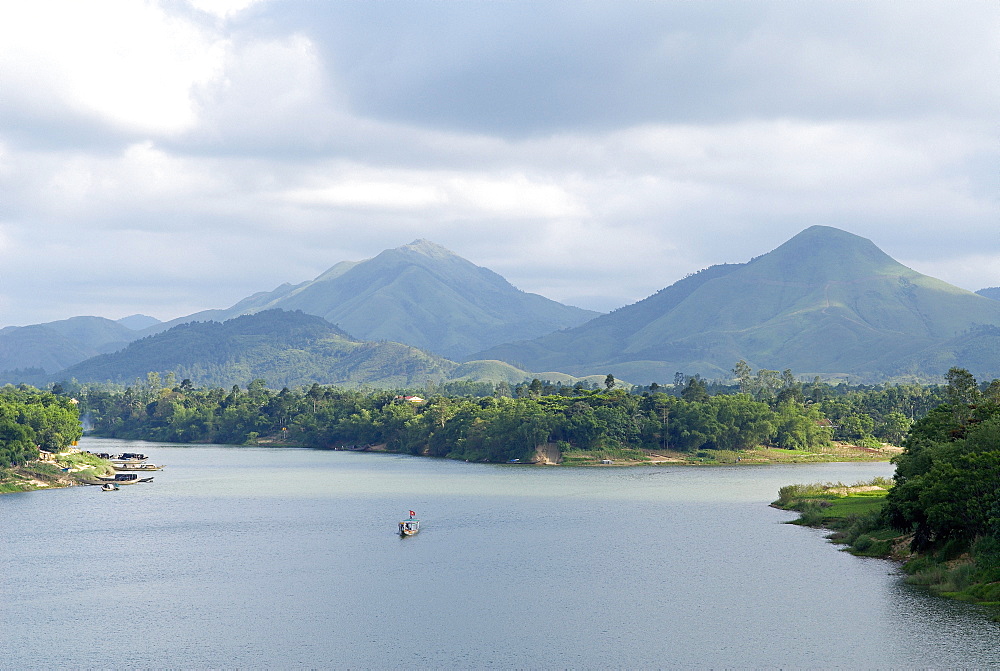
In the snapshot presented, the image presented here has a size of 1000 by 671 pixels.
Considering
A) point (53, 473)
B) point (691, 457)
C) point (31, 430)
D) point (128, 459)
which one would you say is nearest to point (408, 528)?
point (31, 430)

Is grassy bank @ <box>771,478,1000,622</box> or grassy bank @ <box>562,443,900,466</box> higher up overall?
grassy bank @ <box>562,443,900,466</box>

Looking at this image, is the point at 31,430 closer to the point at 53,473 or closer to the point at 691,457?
the point at 53,473

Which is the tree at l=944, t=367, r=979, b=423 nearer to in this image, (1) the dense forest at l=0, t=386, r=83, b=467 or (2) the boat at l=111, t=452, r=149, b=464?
(1) the dense forest at l=0, t=386, r=83, b=467

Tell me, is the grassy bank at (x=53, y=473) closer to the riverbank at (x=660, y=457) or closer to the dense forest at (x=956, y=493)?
the riverbank at (x=660, y=457)

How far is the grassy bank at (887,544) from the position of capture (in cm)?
6378

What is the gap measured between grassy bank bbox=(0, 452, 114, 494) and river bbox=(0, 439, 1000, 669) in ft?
42.7

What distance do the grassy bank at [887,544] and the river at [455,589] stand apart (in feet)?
6.00

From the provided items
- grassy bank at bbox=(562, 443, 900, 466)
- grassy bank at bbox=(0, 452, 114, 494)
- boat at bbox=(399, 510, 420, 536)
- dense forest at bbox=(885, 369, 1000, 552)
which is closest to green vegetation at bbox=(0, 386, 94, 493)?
grassy bank at bbox=(0, 452, 114, 494)

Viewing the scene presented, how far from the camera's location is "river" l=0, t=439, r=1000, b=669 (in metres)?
56.4

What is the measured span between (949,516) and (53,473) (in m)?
118

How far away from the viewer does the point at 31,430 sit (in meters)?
Answer: 137

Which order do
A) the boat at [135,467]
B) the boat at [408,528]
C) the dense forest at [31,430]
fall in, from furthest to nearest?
the boat at [135,467] < the dense forest at [31,430] < the boat at [408,528]

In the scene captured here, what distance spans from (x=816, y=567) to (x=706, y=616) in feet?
55.8

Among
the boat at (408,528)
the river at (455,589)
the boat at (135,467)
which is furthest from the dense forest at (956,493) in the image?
the boat at (135,467)
